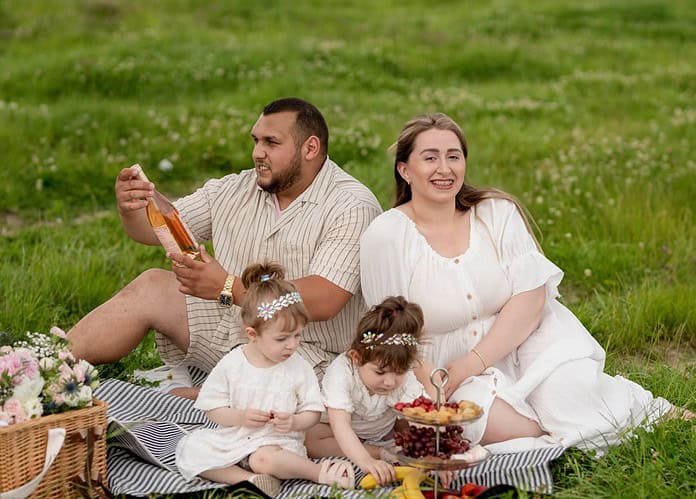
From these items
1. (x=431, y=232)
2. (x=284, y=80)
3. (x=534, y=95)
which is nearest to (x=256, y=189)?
(x=431, y=232)

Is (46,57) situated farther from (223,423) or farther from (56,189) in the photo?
(223,423)

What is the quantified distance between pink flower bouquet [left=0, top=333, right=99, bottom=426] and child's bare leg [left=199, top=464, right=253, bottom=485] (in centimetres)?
62

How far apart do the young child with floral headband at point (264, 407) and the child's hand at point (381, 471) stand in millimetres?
130

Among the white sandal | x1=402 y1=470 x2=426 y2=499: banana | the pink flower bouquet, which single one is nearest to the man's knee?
the white sandal

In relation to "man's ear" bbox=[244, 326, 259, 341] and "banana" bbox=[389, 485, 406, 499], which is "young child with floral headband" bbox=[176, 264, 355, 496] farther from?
"banana" bbox=[389, 485, 406, 499]

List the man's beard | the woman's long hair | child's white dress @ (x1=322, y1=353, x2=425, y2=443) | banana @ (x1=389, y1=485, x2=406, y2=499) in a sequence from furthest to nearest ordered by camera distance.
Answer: the man's beard
the woman's long hair
child's white dress @ (x1=322, y1=353, x2=425, y2=443)
banana @ (x1=389, y1=485, x2=406, y2=499)

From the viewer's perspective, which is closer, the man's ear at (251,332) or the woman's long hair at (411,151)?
the man's ear at (251,332)

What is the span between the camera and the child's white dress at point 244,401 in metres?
4.51

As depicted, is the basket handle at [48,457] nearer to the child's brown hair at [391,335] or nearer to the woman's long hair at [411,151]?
the child's brown hair at [391,335]

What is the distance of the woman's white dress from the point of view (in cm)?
488

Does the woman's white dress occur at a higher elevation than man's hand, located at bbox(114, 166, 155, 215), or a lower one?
lower

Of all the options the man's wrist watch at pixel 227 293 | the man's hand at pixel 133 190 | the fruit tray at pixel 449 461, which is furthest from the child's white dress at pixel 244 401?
the man's hand at pixel 133 190

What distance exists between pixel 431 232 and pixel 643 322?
80.0 inches

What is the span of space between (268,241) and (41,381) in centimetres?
168
